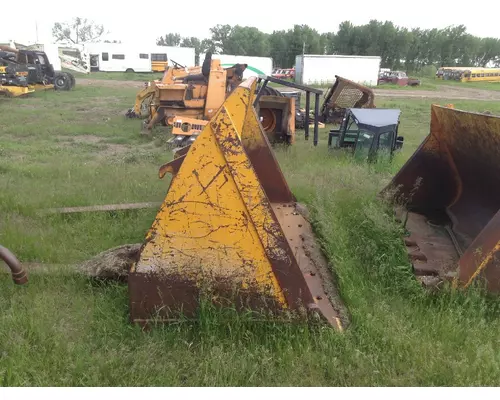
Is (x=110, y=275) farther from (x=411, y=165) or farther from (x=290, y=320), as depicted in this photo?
(x=411, y=165)

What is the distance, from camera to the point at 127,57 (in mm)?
41938

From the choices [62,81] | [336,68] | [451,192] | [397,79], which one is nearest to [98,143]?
[451,192]

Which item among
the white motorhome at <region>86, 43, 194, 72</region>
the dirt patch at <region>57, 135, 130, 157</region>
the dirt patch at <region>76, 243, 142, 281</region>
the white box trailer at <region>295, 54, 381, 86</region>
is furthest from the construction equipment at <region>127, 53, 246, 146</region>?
the white motorhome at <region>86, 43, 194, 72</region>

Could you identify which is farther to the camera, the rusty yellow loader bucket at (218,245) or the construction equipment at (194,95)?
the construction equipment at (194,95)

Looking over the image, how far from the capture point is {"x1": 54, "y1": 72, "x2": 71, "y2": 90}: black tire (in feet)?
72.3

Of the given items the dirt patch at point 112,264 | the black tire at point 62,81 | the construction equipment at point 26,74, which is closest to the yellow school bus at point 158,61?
the construction equipment at point 26,74

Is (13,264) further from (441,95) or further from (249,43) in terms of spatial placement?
(249,43)

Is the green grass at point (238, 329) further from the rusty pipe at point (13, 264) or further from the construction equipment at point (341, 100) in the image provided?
the construction equipment at point (341, 100)

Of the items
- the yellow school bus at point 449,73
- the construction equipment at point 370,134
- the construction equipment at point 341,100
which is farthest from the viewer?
the yellow school bus at point 449,73

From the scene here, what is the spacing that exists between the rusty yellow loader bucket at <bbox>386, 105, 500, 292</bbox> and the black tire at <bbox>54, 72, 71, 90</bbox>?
21.6 m

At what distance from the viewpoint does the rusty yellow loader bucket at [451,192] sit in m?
3.50

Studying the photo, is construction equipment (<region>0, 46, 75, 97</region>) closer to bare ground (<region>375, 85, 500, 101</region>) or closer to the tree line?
bare ground (<region>375, 85, 500, 101</region>)

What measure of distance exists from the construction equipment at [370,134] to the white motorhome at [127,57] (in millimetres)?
36605

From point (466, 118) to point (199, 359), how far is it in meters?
3.19
